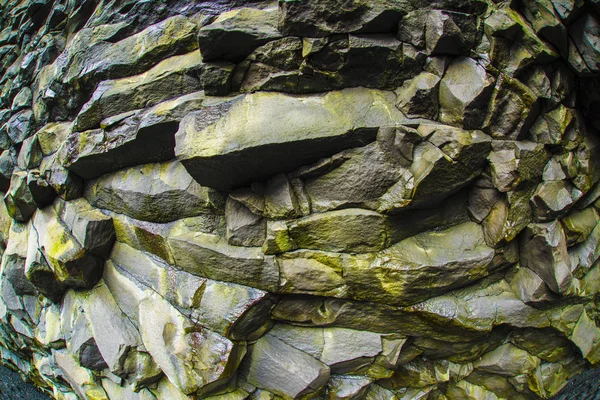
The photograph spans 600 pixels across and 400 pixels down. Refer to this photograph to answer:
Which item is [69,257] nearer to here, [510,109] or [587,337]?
[510,109]

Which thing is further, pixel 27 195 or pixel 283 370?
pixel 27 195

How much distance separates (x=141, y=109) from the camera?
195 inches

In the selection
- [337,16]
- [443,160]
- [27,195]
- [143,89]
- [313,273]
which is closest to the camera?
[443,160]

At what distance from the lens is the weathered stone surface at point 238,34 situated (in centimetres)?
410

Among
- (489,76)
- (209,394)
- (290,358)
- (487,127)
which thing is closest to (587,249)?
(487,127)

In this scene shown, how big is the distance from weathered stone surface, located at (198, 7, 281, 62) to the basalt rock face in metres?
0.02

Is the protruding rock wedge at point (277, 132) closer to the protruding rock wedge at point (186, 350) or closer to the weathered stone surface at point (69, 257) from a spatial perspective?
the protruding rock wedge at point (186, 350)

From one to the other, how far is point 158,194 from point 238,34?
7.46 feet

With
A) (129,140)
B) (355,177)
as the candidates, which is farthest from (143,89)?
(355,177)

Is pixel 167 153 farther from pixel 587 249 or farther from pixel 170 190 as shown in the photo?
pixel 587 249

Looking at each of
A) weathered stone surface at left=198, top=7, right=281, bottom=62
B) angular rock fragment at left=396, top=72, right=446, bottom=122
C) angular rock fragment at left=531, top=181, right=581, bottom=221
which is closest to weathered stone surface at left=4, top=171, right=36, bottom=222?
weathered stone surface at left=198, top=7, right=281, bottom=62

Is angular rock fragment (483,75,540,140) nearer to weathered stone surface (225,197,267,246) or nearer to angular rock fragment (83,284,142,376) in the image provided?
weathered stone surface (225,197,267,246)

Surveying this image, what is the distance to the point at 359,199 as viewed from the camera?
4.14 m

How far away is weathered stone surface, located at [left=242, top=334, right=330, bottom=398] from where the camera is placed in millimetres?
4289
